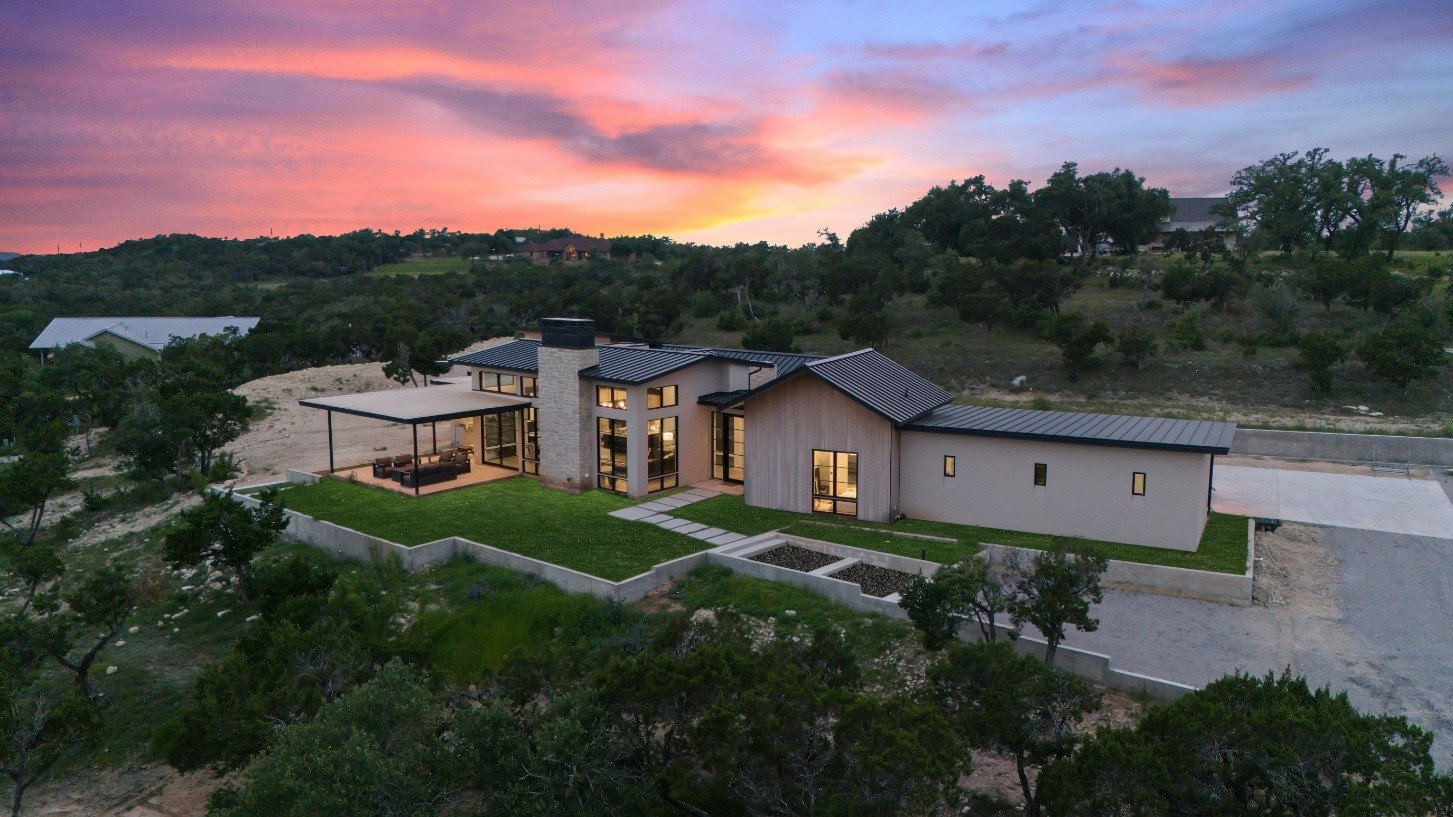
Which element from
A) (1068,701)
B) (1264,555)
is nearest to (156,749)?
(1068,701)

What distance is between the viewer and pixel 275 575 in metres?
13.3

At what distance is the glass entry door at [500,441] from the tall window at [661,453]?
177 inches

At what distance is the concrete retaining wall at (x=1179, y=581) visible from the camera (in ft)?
45.3

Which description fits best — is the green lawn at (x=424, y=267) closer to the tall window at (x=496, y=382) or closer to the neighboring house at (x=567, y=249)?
the neighboring house at (x=567, y=249)

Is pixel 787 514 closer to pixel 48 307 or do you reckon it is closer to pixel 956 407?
pixel 956 407

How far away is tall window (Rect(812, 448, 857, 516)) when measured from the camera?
18.1 meters

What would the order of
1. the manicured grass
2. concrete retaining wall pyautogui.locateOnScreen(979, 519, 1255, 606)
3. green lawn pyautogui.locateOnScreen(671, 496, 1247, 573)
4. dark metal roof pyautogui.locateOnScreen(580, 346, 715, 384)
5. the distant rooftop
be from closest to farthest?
1. concrete retaining wall pyautogui.locateOnScreen(979, 519, 1255, 606)
2. green lawn pyautogui.locateOnScreen(671, 496, 1247, 573)
3. the manicured grass
4. dark metal roof pyautogui.locateOnScreen(580, 346, 715, 384)
5. the distant rooftop

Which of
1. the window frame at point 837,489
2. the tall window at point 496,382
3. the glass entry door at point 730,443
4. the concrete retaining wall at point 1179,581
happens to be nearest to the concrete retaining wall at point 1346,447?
the concrete retaining wall at point 1179,581

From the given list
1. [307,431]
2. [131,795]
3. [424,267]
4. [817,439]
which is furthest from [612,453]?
[424,267]

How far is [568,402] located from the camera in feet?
66.8

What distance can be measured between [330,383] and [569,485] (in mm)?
26637

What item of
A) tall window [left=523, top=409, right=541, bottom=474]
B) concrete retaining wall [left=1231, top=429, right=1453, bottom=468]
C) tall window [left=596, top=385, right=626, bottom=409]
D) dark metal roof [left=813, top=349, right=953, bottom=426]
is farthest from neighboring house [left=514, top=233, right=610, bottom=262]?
dark metal roof [left=813, top=349, right=953, bottom=426]

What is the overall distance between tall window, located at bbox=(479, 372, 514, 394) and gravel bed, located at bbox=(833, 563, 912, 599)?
1132 cm

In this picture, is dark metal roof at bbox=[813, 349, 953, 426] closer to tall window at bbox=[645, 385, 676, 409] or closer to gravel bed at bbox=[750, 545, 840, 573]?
gravel bed at bbox=[750, 545, 840, 573]
